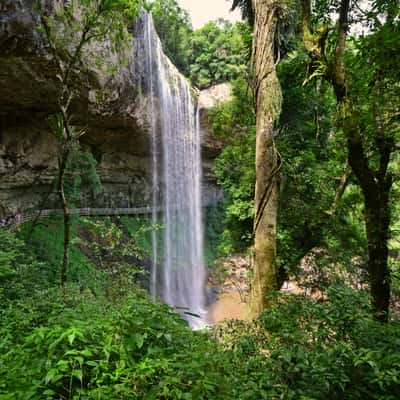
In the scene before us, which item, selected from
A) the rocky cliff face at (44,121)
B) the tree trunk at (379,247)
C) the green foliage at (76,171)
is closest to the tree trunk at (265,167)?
the tree trunk at (379,247)

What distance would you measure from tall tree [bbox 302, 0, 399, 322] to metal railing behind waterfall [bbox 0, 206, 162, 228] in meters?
6.48

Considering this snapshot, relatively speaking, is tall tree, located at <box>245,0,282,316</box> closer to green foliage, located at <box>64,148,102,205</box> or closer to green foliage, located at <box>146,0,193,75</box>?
green foliage, located at <box>64,148,102,205</box>

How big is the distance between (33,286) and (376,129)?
5.89 metres

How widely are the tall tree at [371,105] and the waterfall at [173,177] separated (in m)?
8.66

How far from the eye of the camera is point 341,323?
214 centimetres

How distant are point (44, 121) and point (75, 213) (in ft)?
11.8

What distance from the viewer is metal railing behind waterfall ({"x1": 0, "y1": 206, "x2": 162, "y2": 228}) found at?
1019 centimetres

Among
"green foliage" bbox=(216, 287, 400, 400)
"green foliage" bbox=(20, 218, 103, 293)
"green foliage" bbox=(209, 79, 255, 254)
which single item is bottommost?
"green foliage" bbox=(20, 218, 103, 293)

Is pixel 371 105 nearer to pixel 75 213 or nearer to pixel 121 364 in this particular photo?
pixel 121 364

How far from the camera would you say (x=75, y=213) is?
11062 millimetres

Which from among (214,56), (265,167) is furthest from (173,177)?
(265,167)

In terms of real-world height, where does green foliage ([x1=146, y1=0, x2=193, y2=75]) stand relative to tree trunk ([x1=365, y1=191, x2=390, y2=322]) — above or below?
above

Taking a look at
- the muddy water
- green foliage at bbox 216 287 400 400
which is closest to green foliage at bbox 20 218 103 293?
the muddy water

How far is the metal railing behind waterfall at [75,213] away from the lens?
10.2 metres
